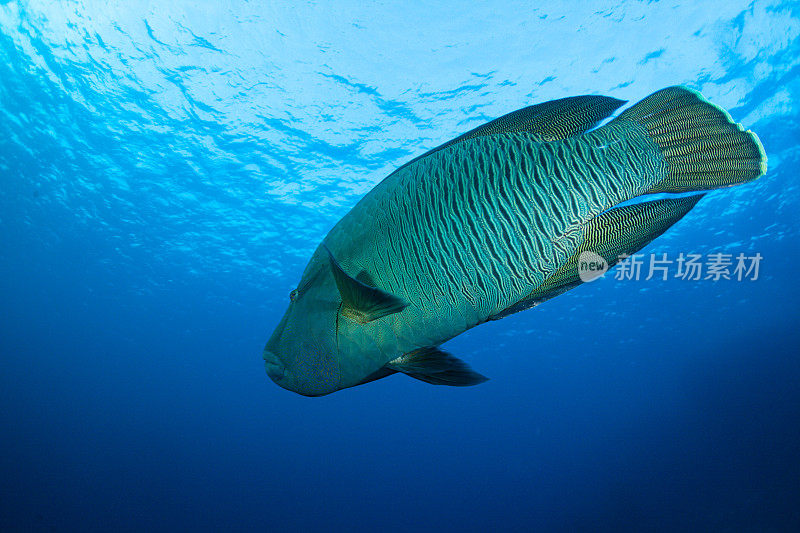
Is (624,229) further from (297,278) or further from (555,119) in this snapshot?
(297,278)

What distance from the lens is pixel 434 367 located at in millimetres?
1339

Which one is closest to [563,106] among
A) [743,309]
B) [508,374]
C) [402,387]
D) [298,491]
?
[743,309]

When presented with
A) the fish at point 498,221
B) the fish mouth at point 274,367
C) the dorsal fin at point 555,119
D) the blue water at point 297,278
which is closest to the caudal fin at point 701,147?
the fish at point 498,221

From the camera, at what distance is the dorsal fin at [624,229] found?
3.99 ft

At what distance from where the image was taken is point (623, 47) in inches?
474

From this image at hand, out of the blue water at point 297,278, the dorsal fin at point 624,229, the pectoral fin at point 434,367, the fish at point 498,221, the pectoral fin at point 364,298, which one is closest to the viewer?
the pectoral fin at point 364,298

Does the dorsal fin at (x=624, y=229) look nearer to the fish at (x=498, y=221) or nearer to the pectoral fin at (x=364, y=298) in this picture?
the fish at (x=498, y=221)

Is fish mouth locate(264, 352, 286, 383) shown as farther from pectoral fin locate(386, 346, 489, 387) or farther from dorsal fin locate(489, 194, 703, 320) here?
dorsal fin locate(489, 194, 703, 320)

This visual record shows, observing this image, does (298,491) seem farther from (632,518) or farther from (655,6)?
(655,6)

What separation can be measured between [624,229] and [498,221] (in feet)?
1.43

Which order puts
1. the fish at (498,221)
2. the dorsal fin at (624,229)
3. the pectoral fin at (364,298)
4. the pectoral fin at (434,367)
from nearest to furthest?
1. the pectoral fin at (364,298)
2. the fish at (498,221)
3. the dorsal fin at (624,229)
4. the pectoral fin at (434,367)

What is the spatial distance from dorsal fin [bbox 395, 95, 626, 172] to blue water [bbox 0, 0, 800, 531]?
1206 centimetres

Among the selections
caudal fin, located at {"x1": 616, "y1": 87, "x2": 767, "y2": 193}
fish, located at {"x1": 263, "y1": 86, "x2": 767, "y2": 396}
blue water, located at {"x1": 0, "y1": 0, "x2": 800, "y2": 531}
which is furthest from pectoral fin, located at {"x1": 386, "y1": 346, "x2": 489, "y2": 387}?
blue water, located at {"x1": 0, "y1": 0, "x2": 800, "y2": 531}

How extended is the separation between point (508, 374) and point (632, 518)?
55.9ft
